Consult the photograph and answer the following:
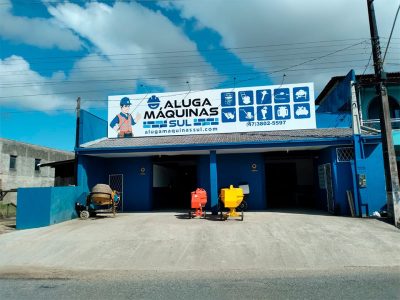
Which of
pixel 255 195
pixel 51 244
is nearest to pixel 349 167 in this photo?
pixel 255 195

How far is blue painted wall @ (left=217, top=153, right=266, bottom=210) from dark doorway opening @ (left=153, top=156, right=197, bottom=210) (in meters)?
2.14

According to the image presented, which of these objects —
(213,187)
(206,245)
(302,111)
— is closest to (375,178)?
(302,111)

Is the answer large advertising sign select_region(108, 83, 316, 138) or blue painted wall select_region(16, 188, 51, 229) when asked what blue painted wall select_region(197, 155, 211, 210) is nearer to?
large advertising sign select_region(108, 83, 316, 138)

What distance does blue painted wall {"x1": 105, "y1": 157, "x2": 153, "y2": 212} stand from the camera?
18.5m

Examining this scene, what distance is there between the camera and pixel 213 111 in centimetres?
1822

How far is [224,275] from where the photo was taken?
7750mm

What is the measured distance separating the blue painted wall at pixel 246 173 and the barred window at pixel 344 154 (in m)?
3.87

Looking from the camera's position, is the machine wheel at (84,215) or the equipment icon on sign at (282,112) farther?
the equipment icon on sign at (282,112)

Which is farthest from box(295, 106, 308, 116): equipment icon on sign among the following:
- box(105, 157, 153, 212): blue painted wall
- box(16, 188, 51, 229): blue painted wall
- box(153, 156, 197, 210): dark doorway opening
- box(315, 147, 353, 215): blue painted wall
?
box(16, 188, 51, 229): blue painted wall

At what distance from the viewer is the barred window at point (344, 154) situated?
15.6 m

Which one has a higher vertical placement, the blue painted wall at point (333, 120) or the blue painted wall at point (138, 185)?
the blue painted wall at point (333, 120)

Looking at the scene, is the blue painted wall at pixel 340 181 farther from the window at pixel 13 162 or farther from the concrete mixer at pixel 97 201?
the window at pixel 13 162

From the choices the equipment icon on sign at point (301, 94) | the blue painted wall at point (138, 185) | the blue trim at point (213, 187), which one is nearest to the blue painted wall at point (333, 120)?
the equipment icon on sign at point (301, 94)

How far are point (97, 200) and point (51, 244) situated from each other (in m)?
4.49
